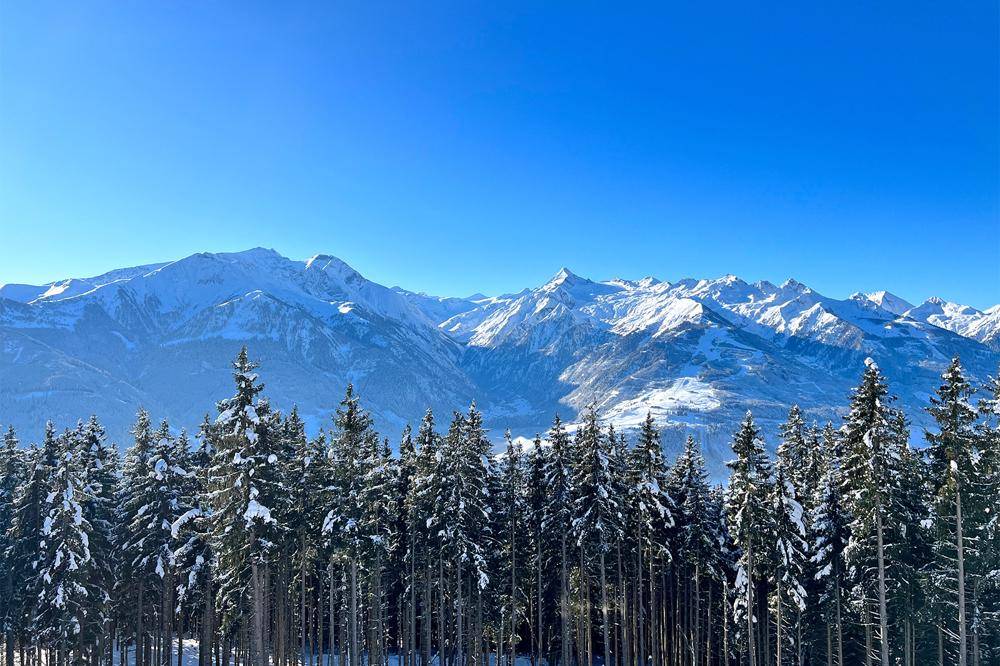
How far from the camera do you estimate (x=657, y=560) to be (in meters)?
44.3

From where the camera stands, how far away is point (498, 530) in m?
43.6

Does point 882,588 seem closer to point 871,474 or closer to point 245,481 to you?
point 871,474

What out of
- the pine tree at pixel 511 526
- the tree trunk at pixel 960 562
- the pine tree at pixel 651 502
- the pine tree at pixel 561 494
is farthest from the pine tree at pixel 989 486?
the pine tree at pixel 511 526

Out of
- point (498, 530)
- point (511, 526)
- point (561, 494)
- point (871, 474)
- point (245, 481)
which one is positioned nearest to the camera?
point (871, 474)

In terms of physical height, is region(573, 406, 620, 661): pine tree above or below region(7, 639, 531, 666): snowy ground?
above

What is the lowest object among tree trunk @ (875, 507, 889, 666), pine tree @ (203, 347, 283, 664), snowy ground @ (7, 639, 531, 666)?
snowy ground @ (7, 639, 531, 666)

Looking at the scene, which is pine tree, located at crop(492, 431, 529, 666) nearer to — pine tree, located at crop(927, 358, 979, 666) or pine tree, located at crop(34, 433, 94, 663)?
pine tree, located at crop(927, 358, 979, 666)

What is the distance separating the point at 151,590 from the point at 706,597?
3835 centimetres

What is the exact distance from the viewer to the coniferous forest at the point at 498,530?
29297mm

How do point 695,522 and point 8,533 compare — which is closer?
point 8,533

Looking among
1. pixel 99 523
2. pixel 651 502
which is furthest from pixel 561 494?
pixel 99 523

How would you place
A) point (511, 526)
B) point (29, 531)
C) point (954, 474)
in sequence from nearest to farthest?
1. point (954, 474)
2. point (29, 531)
3. point (511, 526)

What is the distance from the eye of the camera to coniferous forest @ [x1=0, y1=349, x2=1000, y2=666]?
1153 inches

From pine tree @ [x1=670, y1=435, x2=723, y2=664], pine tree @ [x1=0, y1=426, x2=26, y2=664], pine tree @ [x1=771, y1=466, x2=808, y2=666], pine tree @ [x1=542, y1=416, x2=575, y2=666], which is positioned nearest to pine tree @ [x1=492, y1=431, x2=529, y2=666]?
pine tree @ [x1=542, y1=416, x2=575, y2=666]
